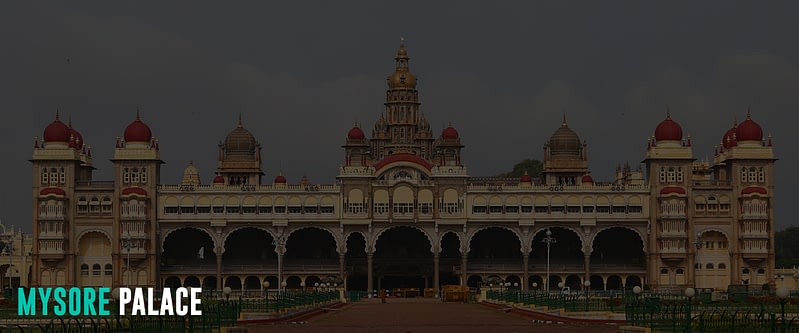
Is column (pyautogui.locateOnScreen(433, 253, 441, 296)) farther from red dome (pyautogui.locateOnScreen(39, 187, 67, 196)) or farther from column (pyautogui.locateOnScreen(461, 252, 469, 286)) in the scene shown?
red dome (pyautogui.locateOnScreen(39, 187, 67, 196))

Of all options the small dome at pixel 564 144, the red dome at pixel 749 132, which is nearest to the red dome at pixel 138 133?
the small dome at pixel 564 144

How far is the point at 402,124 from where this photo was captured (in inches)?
6038

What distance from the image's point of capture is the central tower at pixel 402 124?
15288 centimetres

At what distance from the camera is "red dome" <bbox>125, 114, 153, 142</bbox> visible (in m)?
135

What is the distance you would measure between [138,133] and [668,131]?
4625 centimetres

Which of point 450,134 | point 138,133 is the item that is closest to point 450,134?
point 450,134

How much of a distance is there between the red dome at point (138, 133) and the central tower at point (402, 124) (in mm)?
26380

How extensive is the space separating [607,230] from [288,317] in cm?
7152

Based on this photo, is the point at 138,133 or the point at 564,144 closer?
the point at 138,133

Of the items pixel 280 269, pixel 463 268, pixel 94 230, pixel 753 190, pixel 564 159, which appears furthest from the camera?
pixel 564 159

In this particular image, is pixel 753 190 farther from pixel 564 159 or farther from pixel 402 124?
pixel 402 124

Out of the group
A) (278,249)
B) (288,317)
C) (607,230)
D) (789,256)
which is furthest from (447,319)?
(789,256)

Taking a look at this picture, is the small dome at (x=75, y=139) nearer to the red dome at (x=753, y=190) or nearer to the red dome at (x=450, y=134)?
the red dome at (x=450, y=134)

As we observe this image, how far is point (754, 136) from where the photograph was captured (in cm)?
13525
